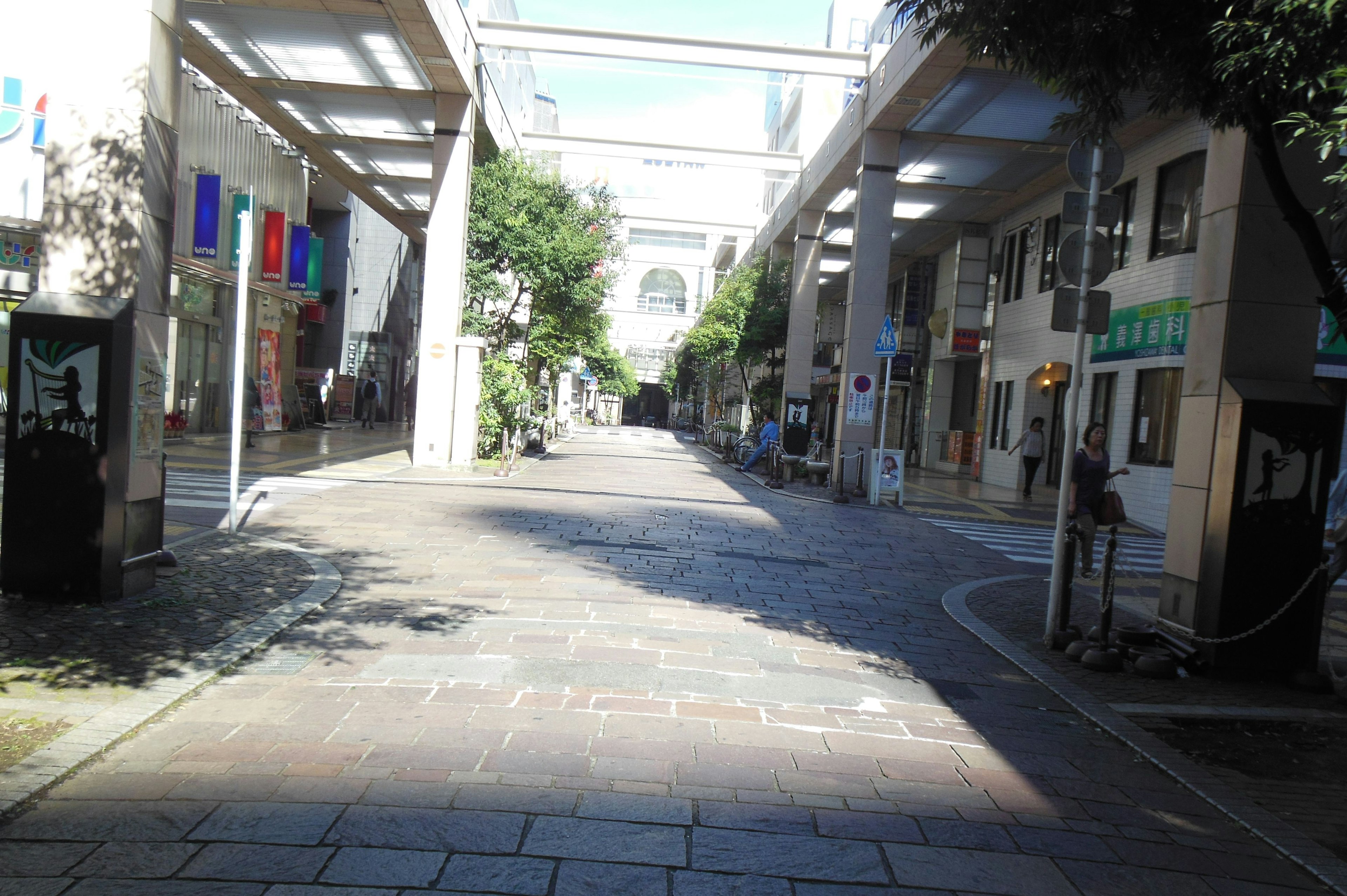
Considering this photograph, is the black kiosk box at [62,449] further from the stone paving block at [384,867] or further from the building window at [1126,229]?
the building window at [1126,229]

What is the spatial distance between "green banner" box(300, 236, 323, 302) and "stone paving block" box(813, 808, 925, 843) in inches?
1012

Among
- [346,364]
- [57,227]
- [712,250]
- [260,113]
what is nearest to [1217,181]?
[57,227]

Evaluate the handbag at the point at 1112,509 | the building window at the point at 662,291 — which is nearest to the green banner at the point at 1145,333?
the handbag at the point at 1112,509

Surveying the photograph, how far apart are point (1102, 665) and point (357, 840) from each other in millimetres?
5126

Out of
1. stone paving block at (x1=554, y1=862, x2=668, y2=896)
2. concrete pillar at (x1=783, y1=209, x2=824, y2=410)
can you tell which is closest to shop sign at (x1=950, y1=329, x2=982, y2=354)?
concrete pillar at (x1=783, y1=209, x2=824, y2=410)

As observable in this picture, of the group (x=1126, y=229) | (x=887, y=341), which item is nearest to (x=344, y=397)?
(x=887, y=341)

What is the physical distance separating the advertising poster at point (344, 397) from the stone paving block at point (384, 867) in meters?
34.9

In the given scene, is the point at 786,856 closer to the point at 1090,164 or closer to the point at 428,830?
the point at 428,830

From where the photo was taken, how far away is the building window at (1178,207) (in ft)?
55.1

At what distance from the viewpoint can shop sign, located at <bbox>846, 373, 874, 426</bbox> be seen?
65.5 feet

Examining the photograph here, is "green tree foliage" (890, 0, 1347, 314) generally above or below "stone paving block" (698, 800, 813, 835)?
above

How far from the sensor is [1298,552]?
6645 millimetres

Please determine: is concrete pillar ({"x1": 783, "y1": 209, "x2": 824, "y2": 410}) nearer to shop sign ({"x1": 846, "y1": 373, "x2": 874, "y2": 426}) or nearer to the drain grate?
shop sign ({"x1": 846, "y1": 373, "x2": 874, "y2": 426})

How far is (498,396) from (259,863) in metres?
17.6
